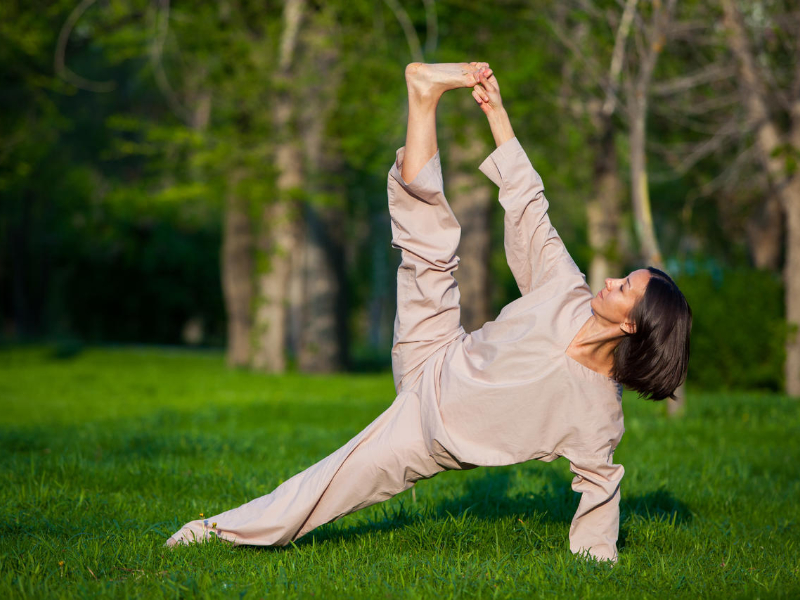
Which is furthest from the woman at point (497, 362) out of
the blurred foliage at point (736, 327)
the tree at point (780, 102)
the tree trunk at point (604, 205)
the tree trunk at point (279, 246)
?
the tree trunk at point (279, 246)

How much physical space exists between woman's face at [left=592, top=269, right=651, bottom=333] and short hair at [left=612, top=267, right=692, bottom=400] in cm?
2

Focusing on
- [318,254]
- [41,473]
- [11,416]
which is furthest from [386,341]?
[41,473]

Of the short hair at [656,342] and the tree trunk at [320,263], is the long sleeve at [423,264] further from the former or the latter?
the tree trunk at [320,263]

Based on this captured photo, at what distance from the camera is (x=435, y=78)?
352cm

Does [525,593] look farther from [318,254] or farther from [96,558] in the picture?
[318,254]

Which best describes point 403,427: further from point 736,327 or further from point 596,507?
point 736,327

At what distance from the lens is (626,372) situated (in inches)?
138

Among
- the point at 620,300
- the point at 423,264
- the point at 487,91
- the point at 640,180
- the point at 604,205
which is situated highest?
the point at 487,91

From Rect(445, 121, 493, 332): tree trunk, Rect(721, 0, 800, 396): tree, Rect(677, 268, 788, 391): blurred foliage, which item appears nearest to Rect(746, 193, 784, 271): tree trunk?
Rect(677, 268, 788, 391): blurred foliage

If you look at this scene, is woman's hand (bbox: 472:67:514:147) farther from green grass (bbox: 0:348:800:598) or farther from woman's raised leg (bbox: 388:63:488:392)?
green grass (bbox: 0:348:800:598)

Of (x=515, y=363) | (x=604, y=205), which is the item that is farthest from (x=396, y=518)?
(x=604, y=205)

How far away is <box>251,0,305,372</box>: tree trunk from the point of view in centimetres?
1538

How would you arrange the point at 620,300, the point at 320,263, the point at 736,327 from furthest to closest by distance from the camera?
the point at 320,263, the point at 736,327, the point at 620,300

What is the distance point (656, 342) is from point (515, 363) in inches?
21.7
